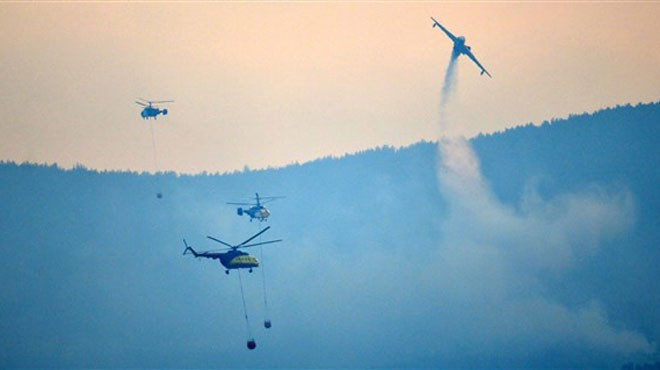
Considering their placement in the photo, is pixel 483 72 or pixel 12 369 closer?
pixel 483 72

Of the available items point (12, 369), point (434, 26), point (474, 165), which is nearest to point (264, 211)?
point (434, 26)

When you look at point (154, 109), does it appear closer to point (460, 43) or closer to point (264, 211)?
point (264, 211)

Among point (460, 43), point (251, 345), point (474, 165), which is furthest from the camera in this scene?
point (474, 165)

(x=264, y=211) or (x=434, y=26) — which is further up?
(x=434, y=26)

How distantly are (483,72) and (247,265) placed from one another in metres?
34.5

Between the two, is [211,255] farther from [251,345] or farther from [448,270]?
[448,270]

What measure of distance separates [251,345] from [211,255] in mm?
10246

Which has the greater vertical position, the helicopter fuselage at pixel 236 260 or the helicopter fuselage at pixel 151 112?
the helicopter fuselage at pixel 151 112

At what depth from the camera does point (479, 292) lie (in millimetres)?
199625

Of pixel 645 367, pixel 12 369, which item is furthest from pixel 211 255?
pixel 645 367

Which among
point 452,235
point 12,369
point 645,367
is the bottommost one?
point 645,367

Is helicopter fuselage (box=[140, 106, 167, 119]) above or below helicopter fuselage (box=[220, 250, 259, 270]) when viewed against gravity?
above

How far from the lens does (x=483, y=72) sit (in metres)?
109

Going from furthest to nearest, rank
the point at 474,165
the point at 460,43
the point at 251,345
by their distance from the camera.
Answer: the point at 474,165 < the point at 460,43 < the point at 251,345
